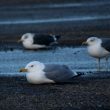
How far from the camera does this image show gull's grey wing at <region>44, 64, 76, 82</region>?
1273 centimetres

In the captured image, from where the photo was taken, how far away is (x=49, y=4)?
3519 centimetres

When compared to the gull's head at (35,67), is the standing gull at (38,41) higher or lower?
higher

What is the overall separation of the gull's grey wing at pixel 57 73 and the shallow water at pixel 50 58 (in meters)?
2.14

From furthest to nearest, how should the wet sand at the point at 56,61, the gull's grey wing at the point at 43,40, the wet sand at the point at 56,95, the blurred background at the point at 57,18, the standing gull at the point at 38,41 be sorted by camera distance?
1. the blurred background at the point at 57,18
2. the gull's grey wing at the point at 43,40
3. the standing gull at the point at 38,41
4. the wet sand at the point at 56,61
5. the wet sand at the point at 56,95

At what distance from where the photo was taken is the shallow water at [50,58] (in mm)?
15648

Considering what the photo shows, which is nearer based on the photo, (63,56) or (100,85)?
(100,85)

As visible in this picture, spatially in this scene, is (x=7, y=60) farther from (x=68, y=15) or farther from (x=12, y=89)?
(x=68, y=15)

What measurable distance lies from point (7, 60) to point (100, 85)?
495 centimetres

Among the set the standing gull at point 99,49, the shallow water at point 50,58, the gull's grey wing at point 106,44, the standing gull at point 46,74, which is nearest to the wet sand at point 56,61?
the shallow water at point 50,58

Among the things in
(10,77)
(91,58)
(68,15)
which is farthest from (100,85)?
(68,15)

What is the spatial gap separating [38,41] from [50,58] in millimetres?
3353

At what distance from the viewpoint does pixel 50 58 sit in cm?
1742

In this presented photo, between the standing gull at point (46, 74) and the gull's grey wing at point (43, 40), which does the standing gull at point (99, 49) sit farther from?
the gull's grey wing at point (43, 40)

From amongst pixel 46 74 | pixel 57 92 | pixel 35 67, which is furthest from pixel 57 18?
pixel 57 92
